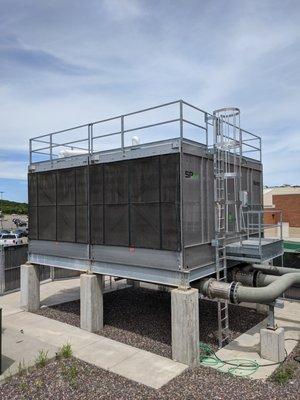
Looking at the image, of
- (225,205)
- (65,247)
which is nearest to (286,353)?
(225,205)

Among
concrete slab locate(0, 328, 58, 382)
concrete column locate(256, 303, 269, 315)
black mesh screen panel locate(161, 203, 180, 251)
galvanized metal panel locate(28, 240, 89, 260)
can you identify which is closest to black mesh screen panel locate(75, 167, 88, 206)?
galvanized metal panel locate(28, 240, 89, 260)

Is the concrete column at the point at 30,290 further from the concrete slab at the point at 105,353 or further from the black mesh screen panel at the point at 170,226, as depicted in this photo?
the black mesh screen panel at the point at 170,226

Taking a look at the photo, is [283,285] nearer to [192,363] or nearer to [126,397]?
[192,363]

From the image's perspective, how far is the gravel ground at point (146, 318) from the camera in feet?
44.1

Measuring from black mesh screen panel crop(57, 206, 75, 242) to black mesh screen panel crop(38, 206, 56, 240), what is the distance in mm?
370

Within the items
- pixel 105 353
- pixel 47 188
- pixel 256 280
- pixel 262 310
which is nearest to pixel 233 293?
pixel 256 280

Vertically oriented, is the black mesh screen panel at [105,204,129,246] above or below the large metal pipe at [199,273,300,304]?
above

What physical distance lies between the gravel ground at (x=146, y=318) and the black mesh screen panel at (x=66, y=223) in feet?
11.2

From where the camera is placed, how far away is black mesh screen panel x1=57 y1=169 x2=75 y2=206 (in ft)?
51.2

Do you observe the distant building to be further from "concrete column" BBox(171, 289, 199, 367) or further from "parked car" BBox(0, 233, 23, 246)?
"concrete column" BBox(171, 289, 199, 367)

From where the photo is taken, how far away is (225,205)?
1358 centimetres

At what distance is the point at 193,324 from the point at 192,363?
1101 millimetres

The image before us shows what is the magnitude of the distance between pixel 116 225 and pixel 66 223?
10.3 ft

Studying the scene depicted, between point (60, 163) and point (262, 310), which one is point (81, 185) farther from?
point (262, 310)
